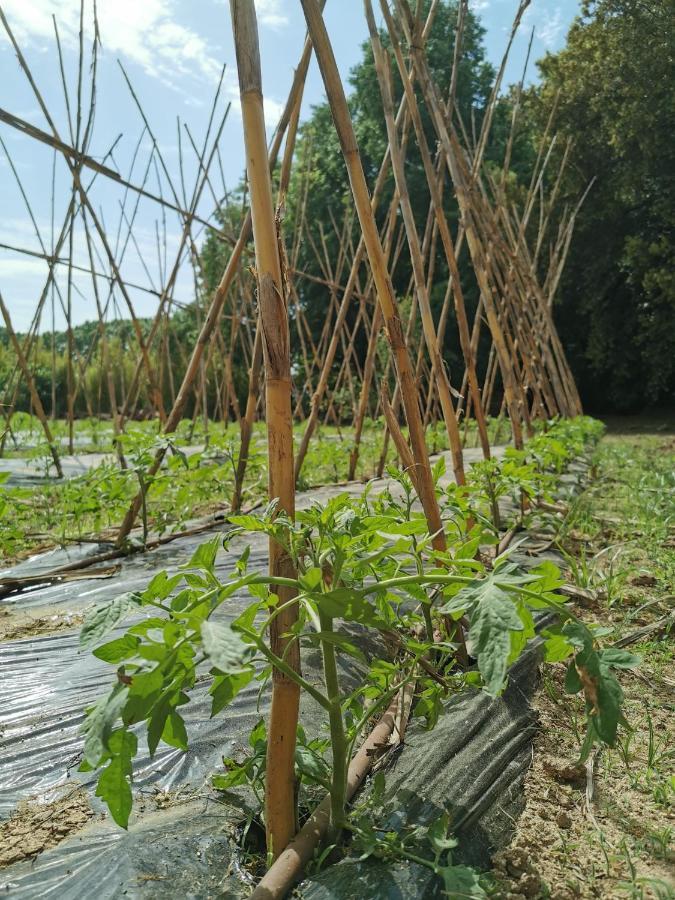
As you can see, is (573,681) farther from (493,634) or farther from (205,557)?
(205,557)

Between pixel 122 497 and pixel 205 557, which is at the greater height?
pixel 205 557

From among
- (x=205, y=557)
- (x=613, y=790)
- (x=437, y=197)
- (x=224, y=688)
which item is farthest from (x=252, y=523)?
(x=437, y=197)

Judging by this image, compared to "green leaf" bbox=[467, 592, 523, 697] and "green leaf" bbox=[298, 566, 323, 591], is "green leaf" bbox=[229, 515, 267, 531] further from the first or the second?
"green leaf" bbox=[467, 592, 523, 697]

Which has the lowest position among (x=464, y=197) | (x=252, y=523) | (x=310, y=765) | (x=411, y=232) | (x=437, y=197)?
(x=310, y=765)

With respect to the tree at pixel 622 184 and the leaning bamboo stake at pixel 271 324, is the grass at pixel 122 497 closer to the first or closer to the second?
the leaning bamboo stake at pixel 271 324

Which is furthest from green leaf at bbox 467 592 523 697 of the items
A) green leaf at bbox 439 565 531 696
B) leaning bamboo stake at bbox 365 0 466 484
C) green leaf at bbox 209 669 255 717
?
leaning bamboo stake at bbox 365 0 466 484

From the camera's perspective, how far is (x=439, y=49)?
1472 cm

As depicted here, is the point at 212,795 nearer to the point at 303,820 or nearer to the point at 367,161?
the point at 303,820

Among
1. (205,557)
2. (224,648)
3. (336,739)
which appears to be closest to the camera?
(224,648)

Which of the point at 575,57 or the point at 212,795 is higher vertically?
the point at 575,57

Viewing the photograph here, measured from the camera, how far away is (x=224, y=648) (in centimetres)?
56

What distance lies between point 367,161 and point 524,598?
17.9 m

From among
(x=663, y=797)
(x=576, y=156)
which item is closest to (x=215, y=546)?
(x=663, y=797)

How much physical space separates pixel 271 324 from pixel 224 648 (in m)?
0.47
